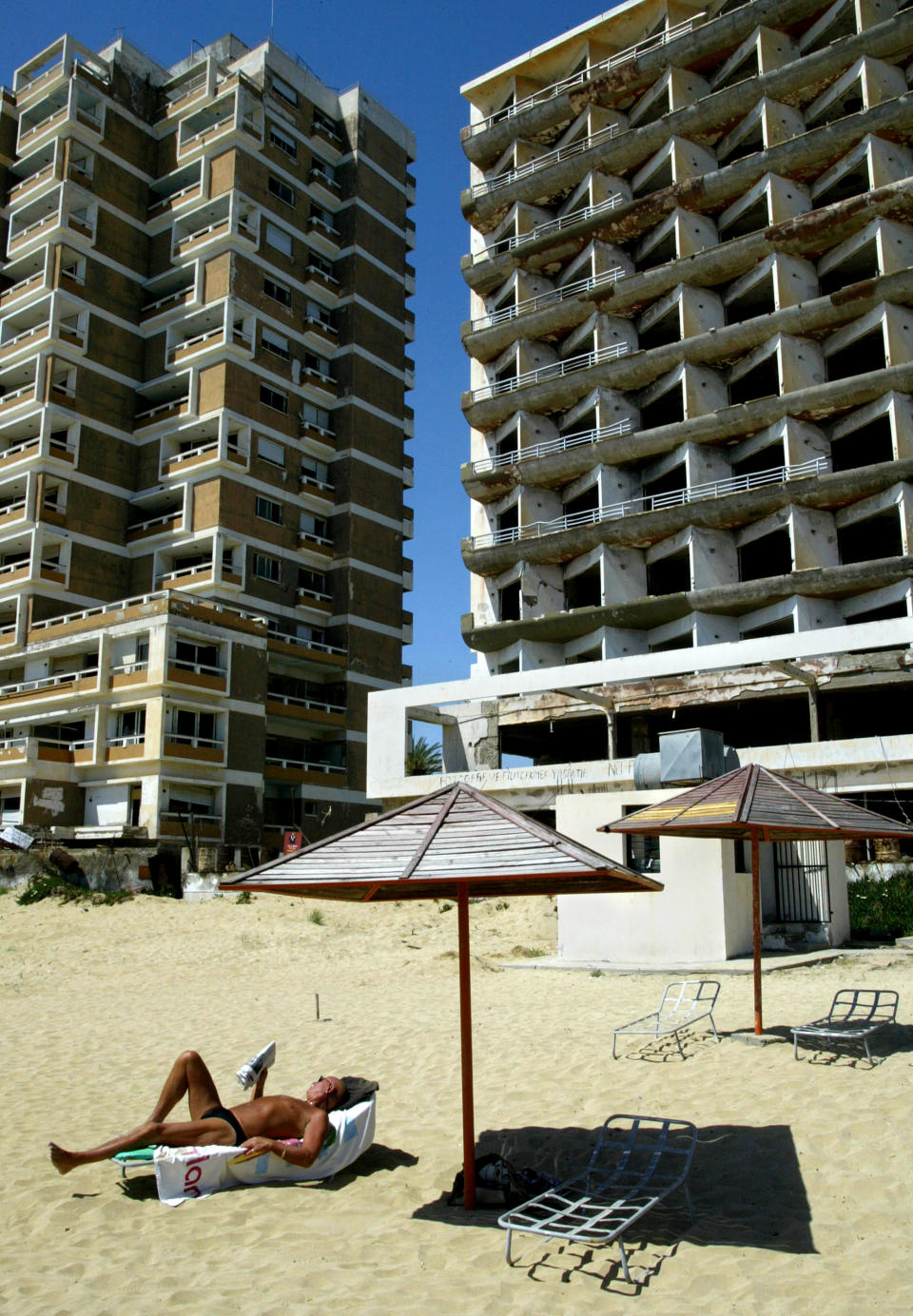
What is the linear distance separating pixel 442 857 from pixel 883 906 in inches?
670

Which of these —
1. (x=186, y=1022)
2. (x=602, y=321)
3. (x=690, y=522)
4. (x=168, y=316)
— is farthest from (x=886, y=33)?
(x=186, y=1022)

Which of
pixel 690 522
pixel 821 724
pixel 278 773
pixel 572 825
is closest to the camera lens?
pixel 572 825

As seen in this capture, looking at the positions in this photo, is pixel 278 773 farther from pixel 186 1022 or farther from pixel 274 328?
pixel 186 1022

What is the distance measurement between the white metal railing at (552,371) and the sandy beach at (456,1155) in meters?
32.6

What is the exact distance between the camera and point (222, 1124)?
7340 millimetres

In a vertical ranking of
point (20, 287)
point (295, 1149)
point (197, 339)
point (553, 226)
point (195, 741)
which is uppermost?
point (553, 226)

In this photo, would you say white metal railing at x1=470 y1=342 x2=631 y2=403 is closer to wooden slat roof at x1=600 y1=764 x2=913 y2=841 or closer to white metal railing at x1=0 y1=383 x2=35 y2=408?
white metal railing at x1=0 y1=383 x2=35 y2=408

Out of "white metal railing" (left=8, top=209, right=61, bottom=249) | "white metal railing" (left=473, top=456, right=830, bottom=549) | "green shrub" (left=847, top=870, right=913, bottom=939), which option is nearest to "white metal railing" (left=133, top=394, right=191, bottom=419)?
"white metal railing" (left=8, top=209, right=61, bottom=249)

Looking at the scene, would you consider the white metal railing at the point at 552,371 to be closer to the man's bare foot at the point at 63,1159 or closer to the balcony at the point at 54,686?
the balcony at the point at 54,686

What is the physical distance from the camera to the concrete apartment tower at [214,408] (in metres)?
42.9

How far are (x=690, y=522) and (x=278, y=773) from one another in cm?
1895

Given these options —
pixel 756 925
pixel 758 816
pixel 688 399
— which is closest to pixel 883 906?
pixel 756 925

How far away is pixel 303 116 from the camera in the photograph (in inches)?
2061

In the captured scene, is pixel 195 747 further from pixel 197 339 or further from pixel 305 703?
pixel 197 339
